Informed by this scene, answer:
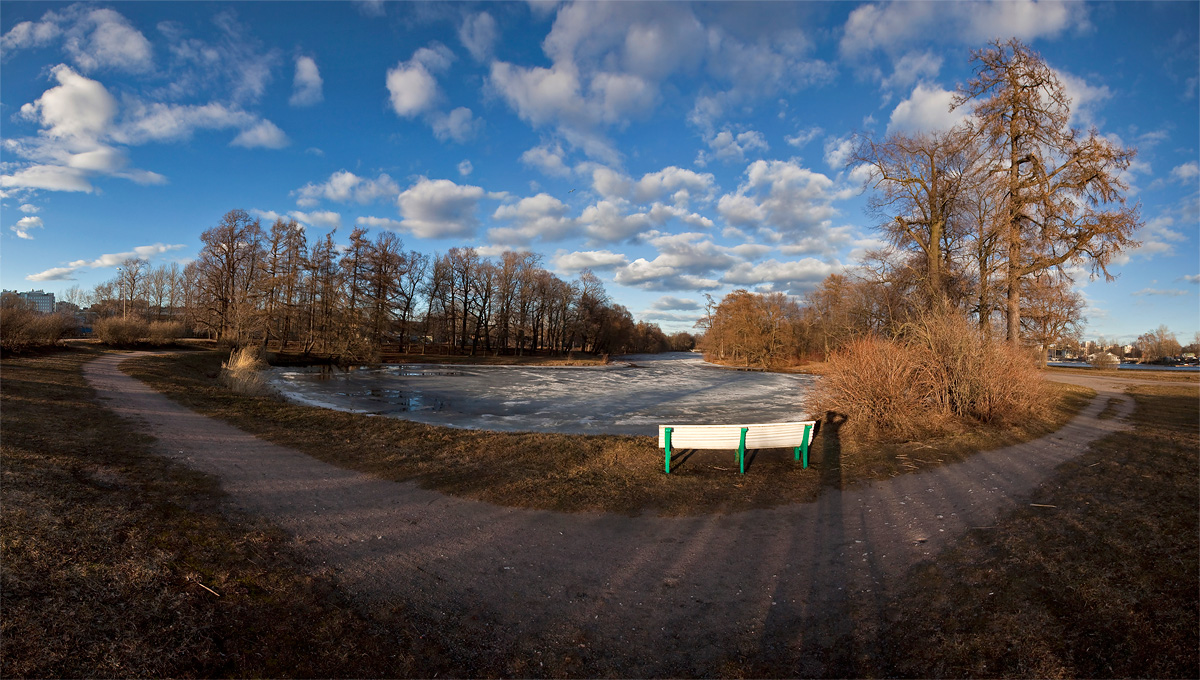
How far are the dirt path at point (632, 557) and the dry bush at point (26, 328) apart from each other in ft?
53.8

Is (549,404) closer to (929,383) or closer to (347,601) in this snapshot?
(929,383)

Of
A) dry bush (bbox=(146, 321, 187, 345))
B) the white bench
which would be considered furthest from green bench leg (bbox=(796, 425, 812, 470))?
dry bush (bbox=(146, 321, 187, 345))

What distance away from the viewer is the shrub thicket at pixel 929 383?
946cm

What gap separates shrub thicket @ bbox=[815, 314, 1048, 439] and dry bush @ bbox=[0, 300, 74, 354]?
25.4 m

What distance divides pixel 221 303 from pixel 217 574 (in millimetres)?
46175

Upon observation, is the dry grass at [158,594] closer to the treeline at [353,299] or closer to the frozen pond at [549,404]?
the frozen pond at [549,404]

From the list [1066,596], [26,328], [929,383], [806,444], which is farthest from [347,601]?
[26,328]

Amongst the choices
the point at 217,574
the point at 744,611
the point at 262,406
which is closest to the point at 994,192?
the point at 744,611

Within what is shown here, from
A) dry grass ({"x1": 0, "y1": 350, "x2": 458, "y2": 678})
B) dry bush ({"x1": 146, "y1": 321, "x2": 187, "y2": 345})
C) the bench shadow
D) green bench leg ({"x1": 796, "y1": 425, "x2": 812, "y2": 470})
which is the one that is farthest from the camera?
dry bush ({"x1": 146, "y1": 321, "x2": 187, "y2": 345})

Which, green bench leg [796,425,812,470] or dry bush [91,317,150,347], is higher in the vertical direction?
dry bush [91,317,150,347]

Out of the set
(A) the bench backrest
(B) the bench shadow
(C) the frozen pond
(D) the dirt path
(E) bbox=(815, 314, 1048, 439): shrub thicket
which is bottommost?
(C) the frozen pond

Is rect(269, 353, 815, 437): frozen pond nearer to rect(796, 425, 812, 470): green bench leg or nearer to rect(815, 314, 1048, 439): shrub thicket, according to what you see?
rect(815, 314, 1048, 439): shrub thicket

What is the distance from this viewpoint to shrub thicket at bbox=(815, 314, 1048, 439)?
946 cm

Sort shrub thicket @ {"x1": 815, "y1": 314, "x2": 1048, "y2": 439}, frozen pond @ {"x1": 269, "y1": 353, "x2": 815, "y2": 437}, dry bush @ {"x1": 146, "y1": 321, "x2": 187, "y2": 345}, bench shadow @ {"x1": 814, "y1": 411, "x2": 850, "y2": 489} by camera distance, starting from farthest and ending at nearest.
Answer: dry bush @ {"x1": 146, "y1": 321, "x2": 187, "y2": 345} < frozen pond @ {"x1": 269, "y1": 353, "x2": 815, "y2": 437} < shrub thicket @ {"x1": 815, "y1": 314, "x2": 1048, "y2": 439} < bench shadow @ {"x1": 814, "y1": 411, "x2": 850, "y2": 489}
